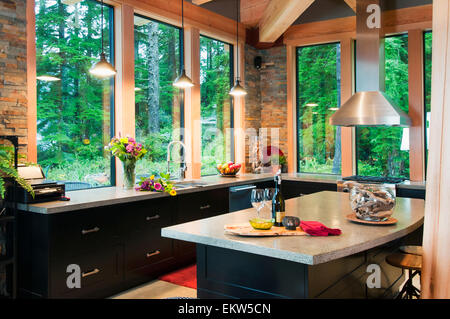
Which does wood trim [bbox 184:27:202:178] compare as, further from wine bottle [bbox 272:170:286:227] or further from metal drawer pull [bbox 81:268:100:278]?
wine bottle [bbox 272:170:286:227]

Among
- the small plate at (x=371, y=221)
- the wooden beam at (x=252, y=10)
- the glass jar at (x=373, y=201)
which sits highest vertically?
the wooden beam at (x=252, y=10)

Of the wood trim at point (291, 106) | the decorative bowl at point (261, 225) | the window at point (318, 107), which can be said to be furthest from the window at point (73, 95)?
the window at point (318, 107)

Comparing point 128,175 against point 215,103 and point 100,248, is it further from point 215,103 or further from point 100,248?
point 215,103

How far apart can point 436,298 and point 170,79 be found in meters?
4.24

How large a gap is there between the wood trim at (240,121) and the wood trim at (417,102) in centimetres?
246

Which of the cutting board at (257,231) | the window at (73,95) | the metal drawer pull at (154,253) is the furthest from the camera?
the metal drawer pull at (154,253)

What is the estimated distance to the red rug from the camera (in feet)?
13.1

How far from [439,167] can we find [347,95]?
4294mm

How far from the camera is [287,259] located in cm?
188

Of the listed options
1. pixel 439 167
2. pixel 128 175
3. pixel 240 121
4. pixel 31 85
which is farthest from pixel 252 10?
pixel 439 167

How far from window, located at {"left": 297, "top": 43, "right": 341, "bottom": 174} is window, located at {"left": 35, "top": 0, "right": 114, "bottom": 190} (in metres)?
3.21

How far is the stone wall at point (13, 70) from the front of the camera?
3.46 metres

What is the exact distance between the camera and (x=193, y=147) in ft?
18.4

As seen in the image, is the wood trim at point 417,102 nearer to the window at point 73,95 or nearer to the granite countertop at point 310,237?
the granite countertop at point 310,237
